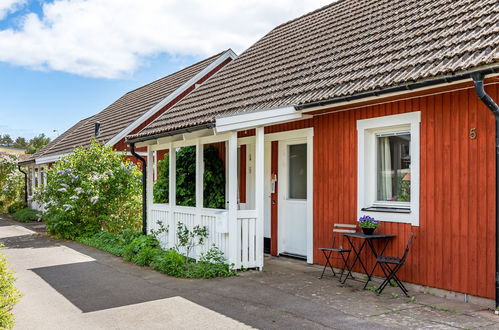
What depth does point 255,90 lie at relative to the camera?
32.3ft

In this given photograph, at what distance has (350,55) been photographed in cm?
857

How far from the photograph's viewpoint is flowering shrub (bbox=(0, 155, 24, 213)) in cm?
2495

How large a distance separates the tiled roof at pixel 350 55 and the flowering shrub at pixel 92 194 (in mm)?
3066

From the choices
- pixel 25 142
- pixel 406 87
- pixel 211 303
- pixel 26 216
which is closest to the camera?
pixel 406 87

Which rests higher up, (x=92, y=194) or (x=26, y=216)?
(x=92, y=194)

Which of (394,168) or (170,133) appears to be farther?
(170,133)

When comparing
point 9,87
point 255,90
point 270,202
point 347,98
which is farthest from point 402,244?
point 9,87

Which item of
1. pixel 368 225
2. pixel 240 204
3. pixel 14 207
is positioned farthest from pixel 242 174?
pixel 14 207

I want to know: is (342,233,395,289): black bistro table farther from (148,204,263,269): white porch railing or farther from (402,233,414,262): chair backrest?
(148,204,263,269): white porch railing

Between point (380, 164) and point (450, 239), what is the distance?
67.8 inches

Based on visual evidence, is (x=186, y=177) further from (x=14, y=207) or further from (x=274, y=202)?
(x=14, y=207)

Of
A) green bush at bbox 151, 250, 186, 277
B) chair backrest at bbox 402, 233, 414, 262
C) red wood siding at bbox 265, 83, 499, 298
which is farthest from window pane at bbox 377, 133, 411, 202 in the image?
green bush at bbox 151, 250, 186, 277

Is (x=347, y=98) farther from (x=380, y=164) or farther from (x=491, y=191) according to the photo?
(x=491, y=191)

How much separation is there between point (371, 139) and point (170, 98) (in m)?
11.7
